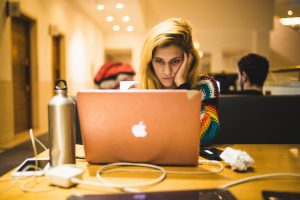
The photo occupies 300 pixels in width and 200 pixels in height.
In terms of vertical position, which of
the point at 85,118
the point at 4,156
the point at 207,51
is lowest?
the point at 4,156

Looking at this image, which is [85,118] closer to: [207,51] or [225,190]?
[225,190]

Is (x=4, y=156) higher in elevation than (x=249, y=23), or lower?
lower

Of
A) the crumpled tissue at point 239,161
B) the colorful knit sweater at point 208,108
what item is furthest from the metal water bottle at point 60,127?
the colorful knit sweater at point 208,108

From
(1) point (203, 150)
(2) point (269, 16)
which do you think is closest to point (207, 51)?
(2) point (269, 16)

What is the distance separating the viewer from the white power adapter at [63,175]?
2.07 feet

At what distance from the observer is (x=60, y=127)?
2.36 feet

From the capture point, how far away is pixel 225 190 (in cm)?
60

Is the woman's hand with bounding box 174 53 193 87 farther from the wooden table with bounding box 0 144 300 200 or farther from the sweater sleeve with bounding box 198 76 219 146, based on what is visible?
the wooden table with bounding box 0 144 300 200

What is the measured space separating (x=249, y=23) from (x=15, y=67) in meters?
8.15

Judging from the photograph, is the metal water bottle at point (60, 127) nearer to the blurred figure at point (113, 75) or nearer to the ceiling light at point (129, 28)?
the blurred figure at point (113, 75)

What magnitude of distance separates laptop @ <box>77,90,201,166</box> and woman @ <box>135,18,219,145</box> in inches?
18.1

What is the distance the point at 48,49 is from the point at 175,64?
4383mm

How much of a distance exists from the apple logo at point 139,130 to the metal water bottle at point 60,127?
172mm

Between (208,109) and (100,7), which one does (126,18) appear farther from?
(208,109)
